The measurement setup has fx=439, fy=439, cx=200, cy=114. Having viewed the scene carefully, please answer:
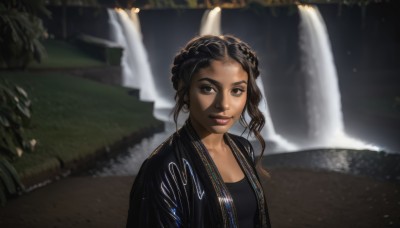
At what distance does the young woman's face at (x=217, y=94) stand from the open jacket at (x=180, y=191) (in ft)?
0.39

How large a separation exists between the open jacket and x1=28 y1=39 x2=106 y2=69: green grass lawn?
11236mm

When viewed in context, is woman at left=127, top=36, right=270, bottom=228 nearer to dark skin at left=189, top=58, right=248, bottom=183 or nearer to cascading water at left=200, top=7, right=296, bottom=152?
dark skin at left=189, top=58, right=248, bottom=183

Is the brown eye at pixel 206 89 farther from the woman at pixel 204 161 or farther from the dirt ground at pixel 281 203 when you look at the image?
the dirt ground at pixel 281 203

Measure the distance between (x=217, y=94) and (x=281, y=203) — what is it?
174 inches

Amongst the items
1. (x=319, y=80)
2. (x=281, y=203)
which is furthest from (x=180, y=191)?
(x=319, y=80)

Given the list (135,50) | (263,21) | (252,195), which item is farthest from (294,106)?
(252,195)

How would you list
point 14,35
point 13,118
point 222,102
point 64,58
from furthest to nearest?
point 64,58 → point 14,35 → point 13,118 → point 222,102

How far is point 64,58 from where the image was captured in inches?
581

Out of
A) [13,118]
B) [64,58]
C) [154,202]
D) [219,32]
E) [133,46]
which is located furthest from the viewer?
[133,46]

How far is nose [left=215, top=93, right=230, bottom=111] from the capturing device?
182 centimetres

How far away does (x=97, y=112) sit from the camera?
10273mm

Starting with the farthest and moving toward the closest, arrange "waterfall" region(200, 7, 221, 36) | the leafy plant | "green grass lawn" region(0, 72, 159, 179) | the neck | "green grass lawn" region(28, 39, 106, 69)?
"waterfall" region(200, 7, 221, 36) → "green grass lawn" region(28, 39, 106, 69) → "green grass lawn" region(0, 72, 159, 179) → the leafy plant → the neck

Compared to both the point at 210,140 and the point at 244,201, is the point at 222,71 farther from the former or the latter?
the point at 244,201

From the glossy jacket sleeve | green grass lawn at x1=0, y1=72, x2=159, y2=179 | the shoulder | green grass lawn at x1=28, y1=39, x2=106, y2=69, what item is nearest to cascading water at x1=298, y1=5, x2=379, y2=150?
green grass lawn at x1=0, y1=72, x2=159, y2=179
